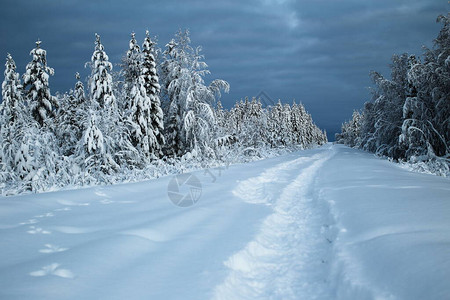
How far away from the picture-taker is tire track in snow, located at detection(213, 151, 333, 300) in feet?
9.95

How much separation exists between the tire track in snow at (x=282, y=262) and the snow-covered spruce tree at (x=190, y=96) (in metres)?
12.3

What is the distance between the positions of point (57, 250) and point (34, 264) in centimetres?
48

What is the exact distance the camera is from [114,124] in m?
12.9

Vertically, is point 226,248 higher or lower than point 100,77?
lower

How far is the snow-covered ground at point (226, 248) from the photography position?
267 centimetres

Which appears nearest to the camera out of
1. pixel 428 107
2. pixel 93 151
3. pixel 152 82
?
pixel 93 151

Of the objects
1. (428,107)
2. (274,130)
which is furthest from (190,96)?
(274,130)

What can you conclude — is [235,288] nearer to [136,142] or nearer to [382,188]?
[382,188]

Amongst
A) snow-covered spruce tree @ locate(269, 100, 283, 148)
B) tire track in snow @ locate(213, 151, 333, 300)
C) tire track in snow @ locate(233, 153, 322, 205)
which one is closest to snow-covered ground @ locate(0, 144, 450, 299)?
tire track in snow @ locate(213, 151, 333, 300)

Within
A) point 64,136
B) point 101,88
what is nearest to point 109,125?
point 64,136

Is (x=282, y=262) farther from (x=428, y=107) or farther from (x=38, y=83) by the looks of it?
(x=38, y=83)

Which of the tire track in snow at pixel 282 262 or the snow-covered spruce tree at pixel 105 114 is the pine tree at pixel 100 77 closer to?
the snow-covered spruce tree at pixel 105 114

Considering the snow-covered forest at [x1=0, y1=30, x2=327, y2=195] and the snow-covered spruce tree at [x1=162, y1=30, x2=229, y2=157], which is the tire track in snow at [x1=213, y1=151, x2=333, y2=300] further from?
the snow-covered spruce tree at [x1=162, y1=30, x2=229, y2=157]

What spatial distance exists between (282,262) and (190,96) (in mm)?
14612
